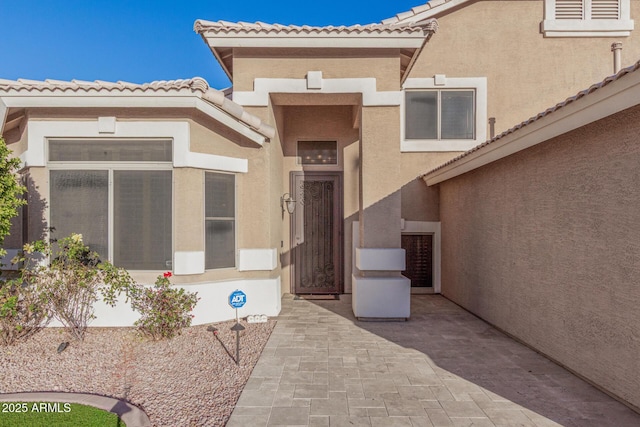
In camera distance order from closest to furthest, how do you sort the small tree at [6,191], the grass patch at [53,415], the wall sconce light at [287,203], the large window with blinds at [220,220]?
the grass patch at [53,415]
the small tree at [6,191]
the large window with blinds at [220,220]
the wall sconce light at [287,203]

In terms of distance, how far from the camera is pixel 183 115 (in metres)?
6.74

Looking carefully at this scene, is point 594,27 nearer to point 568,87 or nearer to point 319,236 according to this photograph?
point 568,87

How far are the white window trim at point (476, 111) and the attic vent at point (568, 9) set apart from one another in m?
3.03

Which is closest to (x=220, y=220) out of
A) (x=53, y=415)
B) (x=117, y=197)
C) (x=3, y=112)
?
(x=117, y=197)

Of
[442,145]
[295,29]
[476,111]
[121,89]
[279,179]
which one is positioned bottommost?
[279,179]

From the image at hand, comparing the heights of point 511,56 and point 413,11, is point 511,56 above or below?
below

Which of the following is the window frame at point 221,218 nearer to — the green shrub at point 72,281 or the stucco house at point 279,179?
the stucco house at point 279,179

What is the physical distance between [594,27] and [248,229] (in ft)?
38.2

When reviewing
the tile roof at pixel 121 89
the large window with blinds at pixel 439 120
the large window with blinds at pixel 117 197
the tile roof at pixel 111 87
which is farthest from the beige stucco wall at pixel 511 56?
the large window with blinds at pixel 117 197

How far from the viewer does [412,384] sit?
14.9ft

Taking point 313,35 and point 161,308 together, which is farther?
point 313,35

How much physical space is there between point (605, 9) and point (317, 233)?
10.8 m

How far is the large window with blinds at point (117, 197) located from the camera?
21.9 ft

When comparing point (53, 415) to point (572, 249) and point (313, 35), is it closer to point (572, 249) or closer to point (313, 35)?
point (572, 249)
